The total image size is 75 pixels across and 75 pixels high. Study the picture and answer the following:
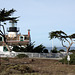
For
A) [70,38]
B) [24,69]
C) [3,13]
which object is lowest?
[24,69]

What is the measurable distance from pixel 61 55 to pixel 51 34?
18.9ft

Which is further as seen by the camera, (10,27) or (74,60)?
(10,27)

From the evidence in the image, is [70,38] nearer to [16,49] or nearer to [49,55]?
[49,55]

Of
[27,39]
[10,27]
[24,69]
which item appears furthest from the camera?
[10,27]

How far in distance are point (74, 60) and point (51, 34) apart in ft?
63.5

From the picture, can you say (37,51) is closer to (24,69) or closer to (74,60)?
(74,60)

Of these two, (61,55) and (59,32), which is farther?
(59,32)

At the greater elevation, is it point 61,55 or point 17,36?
point 17,36

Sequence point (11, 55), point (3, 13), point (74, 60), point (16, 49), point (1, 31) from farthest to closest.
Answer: point (16, 49) < point (11, 55) < point (1, 31) < point (3, 13) < point (74, 60)

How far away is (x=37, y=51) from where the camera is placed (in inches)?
1646

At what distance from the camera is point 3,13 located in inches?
1221

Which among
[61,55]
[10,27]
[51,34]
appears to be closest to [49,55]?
[61,55]

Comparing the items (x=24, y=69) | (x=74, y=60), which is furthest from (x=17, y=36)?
(x=24, y=69)

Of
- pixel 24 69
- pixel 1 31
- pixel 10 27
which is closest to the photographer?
pixel 24 69
